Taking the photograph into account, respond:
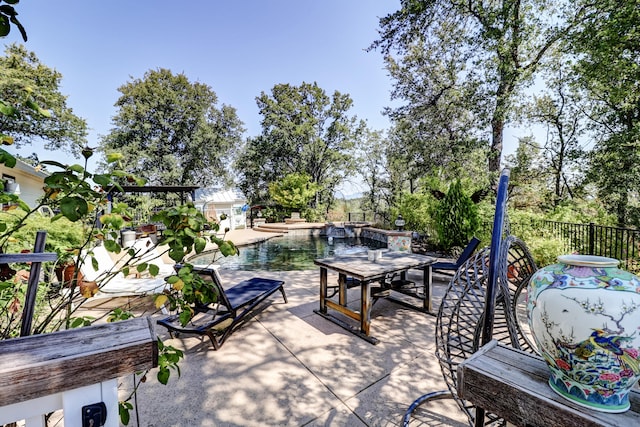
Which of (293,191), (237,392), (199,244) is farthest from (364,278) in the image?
(293,191)

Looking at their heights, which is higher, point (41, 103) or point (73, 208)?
point (41, 103)

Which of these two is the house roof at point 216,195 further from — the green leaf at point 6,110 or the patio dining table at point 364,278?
the green leaf at point 6,110

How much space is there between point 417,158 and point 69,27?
38.0 feet

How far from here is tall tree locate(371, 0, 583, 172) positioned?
7.50 m

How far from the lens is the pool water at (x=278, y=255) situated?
754cm

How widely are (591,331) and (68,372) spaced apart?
1395 mm

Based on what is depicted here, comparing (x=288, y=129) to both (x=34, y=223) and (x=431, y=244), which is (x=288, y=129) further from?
(x=34, y=223)

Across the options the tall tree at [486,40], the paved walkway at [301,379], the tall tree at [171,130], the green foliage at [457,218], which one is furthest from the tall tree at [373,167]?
the paved walkway at [301,379]

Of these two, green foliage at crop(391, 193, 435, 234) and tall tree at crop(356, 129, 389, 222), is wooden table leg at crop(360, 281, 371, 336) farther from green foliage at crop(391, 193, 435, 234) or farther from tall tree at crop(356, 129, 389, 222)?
tall tree at crop(356, 129, 389, 222)

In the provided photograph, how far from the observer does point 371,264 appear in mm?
3506

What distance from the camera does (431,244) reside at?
8516 millimetres

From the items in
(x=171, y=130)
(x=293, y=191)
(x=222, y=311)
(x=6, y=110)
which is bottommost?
(x=222, y=311)

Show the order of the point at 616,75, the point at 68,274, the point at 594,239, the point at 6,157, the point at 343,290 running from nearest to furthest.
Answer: the point at 6,157 < the point at 68,274 < the point at 343,290 < the point at 594,239 < the point at 616,75

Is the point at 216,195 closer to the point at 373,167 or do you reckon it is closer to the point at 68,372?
the point at 373,167
